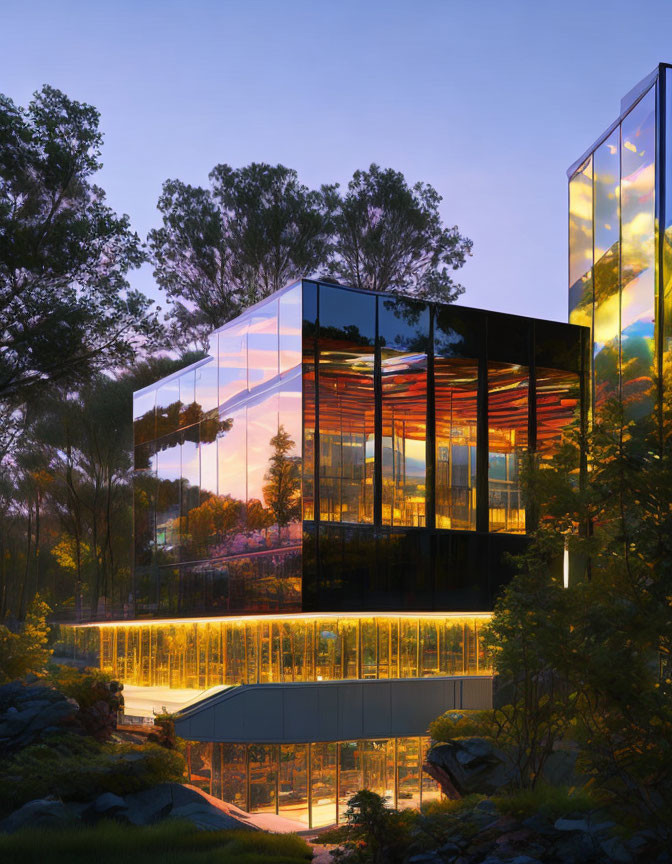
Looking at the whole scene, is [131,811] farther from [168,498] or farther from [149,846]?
[168,498]

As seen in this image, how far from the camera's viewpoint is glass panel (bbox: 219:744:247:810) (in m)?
23.9

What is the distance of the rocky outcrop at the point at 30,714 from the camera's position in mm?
19469

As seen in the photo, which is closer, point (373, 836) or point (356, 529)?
point (373, 836)

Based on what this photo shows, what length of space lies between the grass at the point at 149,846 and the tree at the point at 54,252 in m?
14.8

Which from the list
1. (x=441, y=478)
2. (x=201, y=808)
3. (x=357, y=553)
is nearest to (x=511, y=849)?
(x=201, y=808)

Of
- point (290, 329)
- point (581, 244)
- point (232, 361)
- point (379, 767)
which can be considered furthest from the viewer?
point (232, 361)

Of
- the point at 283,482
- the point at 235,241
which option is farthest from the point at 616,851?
the point at 235,241

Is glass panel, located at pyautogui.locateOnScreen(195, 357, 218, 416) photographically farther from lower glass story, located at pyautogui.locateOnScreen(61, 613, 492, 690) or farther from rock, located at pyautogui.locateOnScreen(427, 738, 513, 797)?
rock, located at pyautogui.locateOnScreen(427, 738, 513, 797)

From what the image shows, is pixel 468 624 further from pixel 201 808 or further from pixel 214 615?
pixel 201 808

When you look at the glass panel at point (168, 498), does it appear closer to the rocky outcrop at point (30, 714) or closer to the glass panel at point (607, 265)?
the rocky outcrop at point (30, 714)

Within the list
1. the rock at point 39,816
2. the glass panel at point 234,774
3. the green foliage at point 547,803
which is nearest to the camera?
the green foliage at point 547,803

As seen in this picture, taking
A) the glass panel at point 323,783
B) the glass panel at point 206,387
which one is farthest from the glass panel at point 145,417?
the glass panel at point 323,783

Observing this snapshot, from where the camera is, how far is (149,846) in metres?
14.2

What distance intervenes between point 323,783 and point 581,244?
1415 centimetres
